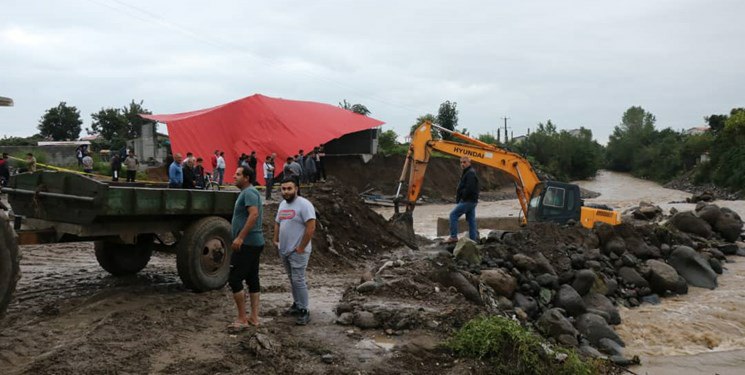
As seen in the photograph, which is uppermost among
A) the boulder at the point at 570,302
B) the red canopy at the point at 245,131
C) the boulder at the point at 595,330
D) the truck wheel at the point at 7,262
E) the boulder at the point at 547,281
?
the red canopy at the point at 245,131

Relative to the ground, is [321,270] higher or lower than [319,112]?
lower

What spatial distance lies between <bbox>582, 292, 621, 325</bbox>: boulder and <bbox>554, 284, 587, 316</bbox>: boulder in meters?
0.50

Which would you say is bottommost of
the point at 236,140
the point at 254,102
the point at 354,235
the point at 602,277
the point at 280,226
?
the point at 602,277

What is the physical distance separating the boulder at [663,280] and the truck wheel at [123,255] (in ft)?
36.0

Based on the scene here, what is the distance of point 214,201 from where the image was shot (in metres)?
7.88

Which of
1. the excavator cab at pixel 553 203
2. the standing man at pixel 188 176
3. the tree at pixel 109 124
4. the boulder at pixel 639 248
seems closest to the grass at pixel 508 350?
the standing man at pixel 188 176

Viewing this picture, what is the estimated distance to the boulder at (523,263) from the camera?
451 inches

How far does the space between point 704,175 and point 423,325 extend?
51526mm

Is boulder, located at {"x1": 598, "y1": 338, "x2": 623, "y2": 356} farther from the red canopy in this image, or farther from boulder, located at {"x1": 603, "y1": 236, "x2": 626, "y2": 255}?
the red canopy

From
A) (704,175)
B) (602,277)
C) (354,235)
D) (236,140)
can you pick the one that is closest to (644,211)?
(602,277)

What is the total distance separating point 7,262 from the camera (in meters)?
5.04

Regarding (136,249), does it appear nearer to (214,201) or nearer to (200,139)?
(214,201)

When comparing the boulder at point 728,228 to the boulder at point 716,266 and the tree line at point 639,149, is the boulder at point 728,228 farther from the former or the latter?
the tree line at point 639,149

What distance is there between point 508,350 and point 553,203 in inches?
404
